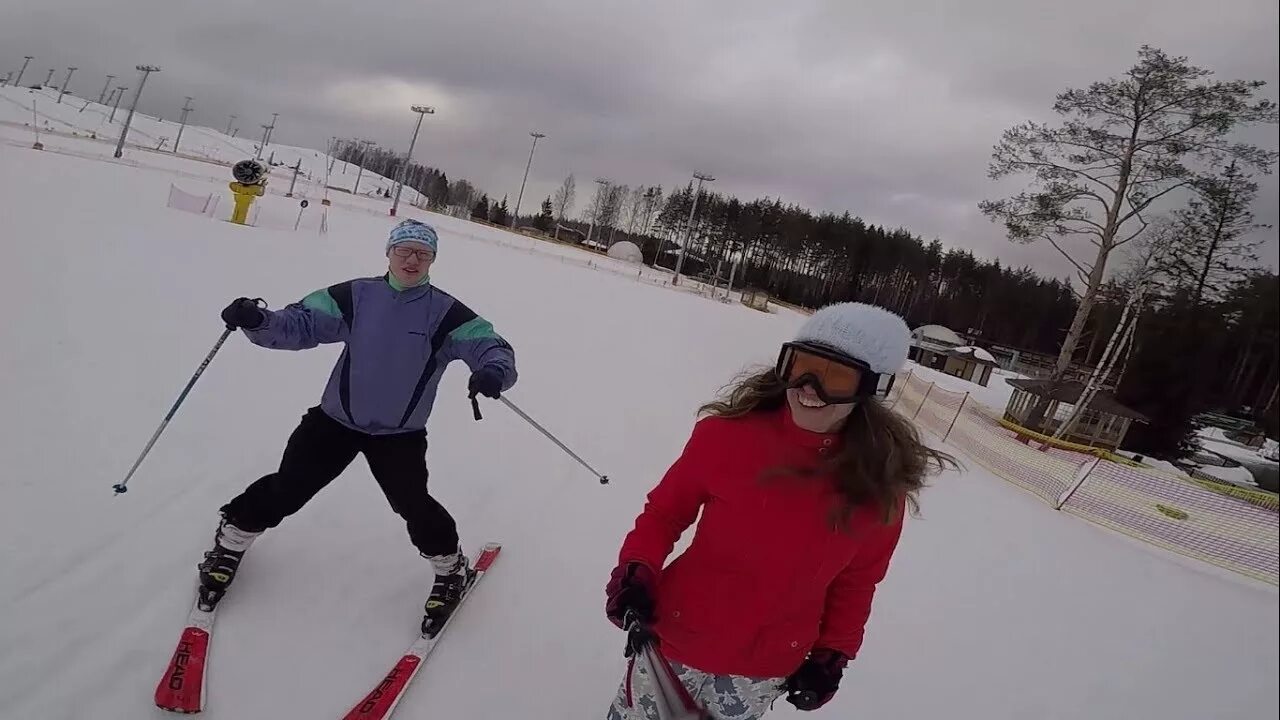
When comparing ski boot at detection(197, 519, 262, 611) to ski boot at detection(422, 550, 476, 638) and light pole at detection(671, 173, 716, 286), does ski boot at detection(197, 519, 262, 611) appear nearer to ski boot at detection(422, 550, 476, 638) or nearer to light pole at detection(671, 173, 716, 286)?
ski boot at detection(422, 550, 476, 638)

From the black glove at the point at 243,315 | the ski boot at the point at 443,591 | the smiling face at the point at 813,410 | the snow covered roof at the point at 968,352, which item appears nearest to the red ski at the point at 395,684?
the ski boot at the point at 443,591

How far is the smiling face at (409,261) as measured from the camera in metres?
1.30

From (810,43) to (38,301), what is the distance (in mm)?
2608

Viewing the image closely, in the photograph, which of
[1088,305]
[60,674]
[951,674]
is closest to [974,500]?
[1088,305]

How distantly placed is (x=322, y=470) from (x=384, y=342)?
0.37m

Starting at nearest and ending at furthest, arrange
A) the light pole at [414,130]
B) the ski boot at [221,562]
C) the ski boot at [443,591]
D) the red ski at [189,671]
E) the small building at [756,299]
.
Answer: the red ski at [189,671]
the ski boot at [221,562]
the ski boot at [443,591]
the light pole at [414,130]
the small building at [756,299]

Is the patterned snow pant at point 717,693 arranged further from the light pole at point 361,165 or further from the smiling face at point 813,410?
Answer: the light pole at point 361,165

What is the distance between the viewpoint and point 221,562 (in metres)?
1.39

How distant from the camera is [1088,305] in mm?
2518

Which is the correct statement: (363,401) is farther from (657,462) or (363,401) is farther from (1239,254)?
(1239,254)

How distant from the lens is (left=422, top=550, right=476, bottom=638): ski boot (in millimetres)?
1496

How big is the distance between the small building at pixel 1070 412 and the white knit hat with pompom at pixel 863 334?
2.53 meters

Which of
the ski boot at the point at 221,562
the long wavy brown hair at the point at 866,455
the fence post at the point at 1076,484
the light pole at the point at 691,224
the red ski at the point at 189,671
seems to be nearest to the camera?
the long wavy brown hair at the point at 866,455

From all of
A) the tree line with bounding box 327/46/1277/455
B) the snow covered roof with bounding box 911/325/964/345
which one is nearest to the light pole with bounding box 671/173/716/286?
the tree line with bounding box 327/46/1277/455
